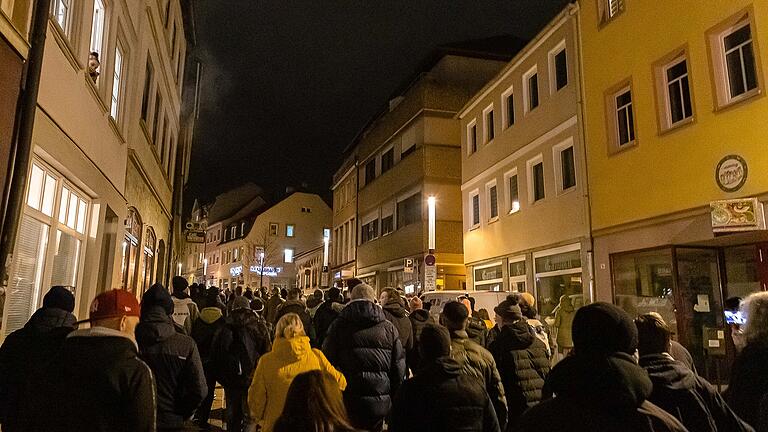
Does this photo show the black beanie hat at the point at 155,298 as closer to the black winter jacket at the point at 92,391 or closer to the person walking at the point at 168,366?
the person walking at the point at 168,366

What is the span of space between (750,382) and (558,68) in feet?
50.0

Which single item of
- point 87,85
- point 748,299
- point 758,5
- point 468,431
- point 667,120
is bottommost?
point 468,431

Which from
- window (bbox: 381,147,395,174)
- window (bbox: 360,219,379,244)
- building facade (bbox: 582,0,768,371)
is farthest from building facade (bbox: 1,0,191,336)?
Answer: window (bbox: 360,219,379,244)

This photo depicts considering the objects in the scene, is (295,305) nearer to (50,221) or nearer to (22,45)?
(50,221)

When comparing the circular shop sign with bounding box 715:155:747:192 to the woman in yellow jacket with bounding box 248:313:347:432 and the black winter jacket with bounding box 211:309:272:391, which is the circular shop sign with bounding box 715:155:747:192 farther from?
the woman in yellow jacket with bounding box 248:313:347:432

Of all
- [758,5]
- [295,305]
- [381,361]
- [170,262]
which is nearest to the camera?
[381,361]

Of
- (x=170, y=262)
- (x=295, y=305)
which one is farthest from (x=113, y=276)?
(x=170, y=262)

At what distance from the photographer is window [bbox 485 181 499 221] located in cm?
2140

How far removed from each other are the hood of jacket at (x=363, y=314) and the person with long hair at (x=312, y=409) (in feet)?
9.33

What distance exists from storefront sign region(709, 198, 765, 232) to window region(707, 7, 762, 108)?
2.13 metres

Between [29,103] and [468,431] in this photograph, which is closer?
[468,431]

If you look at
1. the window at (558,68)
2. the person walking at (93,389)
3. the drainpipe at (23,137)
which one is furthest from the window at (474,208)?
the person walking at (93,389)

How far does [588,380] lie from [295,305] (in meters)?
6.69

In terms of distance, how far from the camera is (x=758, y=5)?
10375 millimetres
